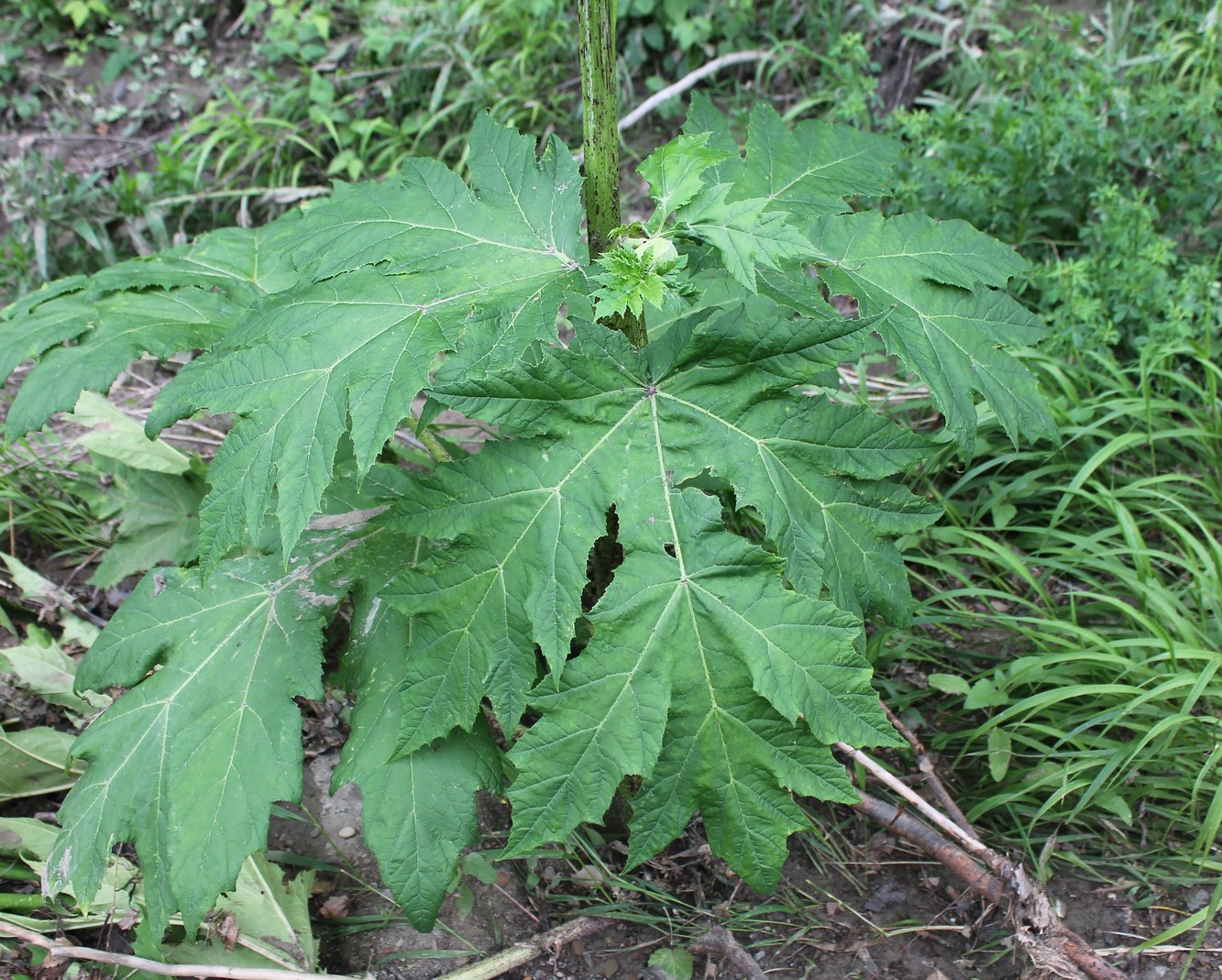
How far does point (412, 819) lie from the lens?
1869mm

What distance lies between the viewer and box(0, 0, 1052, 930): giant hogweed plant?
1617 mm

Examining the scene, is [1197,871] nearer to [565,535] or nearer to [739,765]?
[739,765]

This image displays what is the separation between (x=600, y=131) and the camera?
179 centimetres

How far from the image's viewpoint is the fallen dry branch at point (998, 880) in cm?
193

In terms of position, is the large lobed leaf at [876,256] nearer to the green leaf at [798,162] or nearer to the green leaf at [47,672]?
the green leaf at [798,162]

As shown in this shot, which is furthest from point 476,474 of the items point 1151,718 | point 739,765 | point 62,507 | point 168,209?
point 168,209

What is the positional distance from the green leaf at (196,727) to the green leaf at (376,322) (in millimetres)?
341

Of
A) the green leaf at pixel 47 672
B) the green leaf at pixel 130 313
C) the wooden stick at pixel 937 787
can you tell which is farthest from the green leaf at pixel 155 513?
the wooden stick at pixel 937 787

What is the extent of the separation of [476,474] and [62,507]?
83.3 inches

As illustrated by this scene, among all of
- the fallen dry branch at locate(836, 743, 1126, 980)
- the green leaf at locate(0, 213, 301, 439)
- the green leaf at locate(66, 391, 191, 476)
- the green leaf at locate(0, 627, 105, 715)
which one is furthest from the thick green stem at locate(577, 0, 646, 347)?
the green leaf at locate(0, 627, 105, 715)

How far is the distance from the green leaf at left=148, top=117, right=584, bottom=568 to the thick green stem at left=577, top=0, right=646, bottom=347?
0.17 ft

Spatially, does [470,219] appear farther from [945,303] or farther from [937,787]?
[937,787]

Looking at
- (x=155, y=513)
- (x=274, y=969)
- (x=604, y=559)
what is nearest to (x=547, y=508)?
(x=604, y=559)

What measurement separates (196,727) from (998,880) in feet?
5.59
